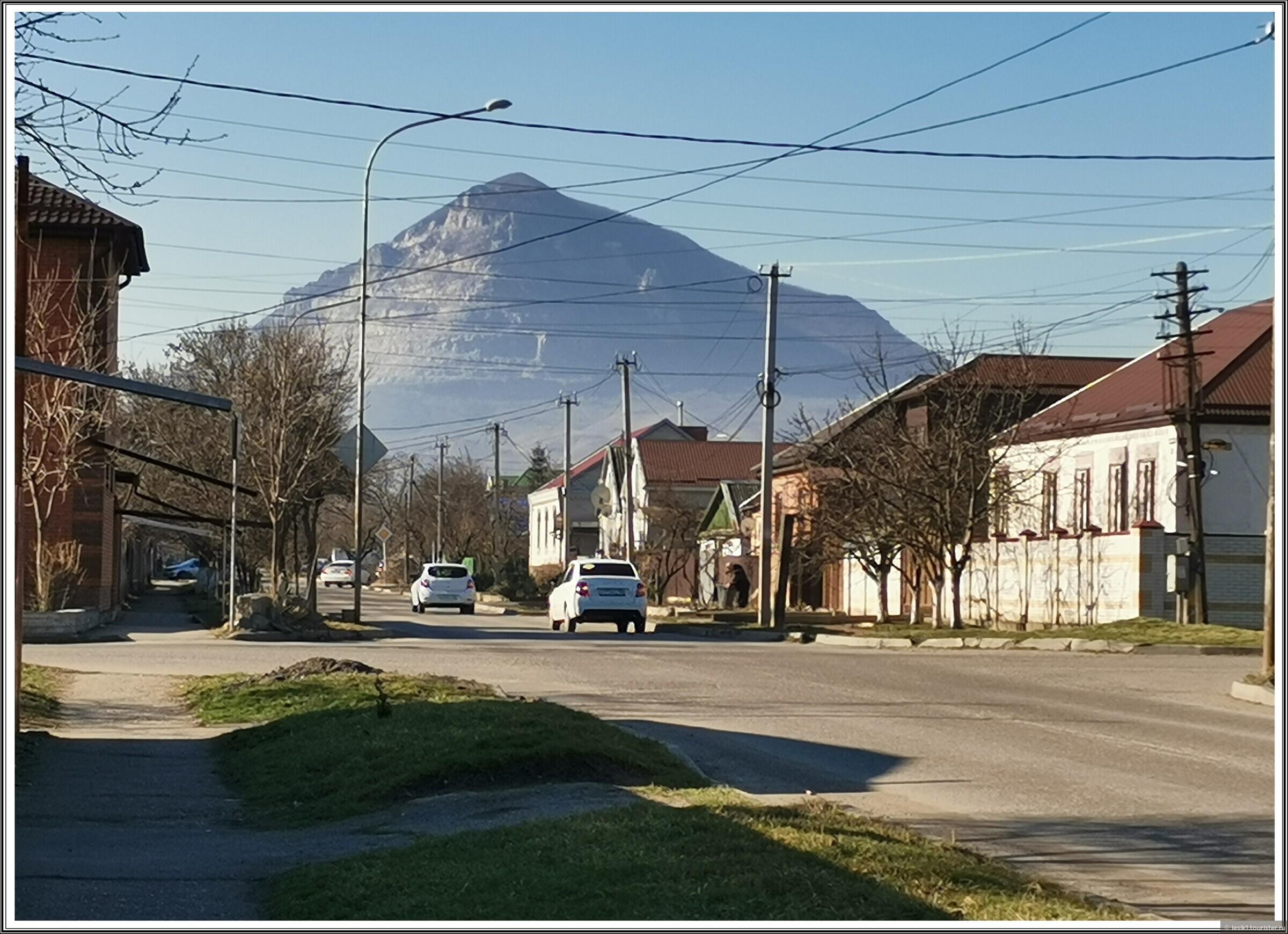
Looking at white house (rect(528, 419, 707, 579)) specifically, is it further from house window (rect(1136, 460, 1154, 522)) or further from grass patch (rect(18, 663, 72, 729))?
grass patch (rect(18, 663, 72, 729))

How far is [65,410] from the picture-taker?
2991 cm

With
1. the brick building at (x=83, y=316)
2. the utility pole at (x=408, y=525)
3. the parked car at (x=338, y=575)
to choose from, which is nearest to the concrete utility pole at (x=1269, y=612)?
the brick building at (x=83, y=316)

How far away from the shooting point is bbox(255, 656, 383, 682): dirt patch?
21141 millimetres

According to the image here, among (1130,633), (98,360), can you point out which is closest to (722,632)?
(1130,633)

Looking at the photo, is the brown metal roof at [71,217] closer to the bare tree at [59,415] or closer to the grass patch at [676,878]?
the bare tree at [59,415]

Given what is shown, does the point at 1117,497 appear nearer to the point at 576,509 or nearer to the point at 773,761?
the point at 773,761

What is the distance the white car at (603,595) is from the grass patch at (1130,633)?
4.98 m

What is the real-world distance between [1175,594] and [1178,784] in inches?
1065

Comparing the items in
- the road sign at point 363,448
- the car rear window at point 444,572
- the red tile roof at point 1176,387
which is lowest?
the car rear window at point 444,572

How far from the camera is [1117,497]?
143 ft

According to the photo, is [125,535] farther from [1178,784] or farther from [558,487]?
[558,487]

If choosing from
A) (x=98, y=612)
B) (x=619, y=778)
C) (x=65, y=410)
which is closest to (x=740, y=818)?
(x=619, y=778)

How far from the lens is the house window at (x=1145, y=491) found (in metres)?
41.8

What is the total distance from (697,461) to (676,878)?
281ft
